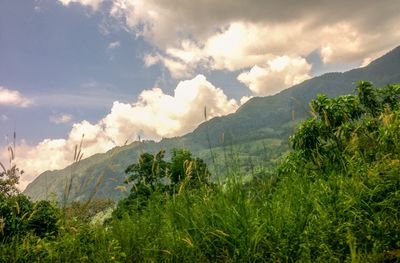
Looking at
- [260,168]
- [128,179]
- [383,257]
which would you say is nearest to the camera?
[383,257]

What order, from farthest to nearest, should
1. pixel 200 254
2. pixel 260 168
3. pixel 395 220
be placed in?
pixel 260 168, pixel 200 254, pixel 395 220

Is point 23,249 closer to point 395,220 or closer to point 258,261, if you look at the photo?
point 258,261

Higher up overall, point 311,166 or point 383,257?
point 311,166

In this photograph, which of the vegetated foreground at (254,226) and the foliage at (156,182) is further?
the foliage at (156,182)

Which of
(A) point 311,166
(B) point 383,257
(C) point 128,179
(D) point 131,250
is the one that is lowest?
(B) point 383,257

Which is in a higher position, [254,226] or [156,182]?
[156,182]

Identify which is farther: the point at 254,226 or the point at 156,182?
the point at 156,182

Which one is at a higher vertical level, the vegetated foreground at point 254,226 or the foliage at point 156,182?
the foliage at point 156,182

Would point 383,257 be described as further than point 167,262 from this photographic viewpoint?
No

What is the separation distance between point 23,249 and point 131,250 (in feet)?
→ 4.92

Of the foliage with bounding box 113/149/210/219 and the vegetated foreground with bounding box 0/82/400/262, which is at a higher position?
the foliage with bounding box 113/149/210/219

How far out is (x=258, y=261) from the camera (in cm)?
459

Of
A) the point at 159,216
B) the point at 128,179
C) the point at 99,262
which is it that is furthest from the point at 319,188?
the point at 128,179

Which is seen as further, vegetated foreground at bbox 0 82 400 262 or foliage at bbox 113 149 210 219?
foliage at bbox 113 149 210 219
